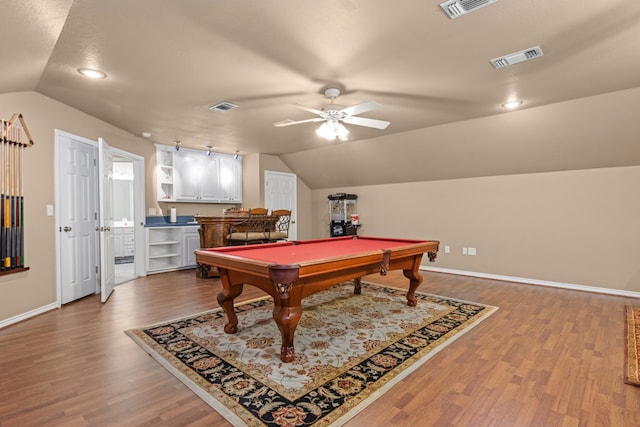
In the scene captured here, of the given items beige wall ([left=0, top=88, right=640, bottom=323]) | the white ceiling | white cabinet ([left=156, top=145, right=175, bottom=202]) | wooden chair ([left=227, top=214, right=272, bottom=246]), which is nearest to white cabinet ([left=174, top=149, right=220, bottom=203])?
white cabinet ([left=156, top=145, right=175, bottom=202])

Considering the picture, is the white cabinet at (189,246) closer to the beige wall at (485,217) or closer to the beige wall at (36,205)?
the beige wall at (485,217)

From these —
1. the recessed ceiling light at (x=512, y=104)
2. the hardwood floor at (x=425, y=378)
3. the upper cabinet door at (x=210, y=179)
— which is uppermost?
the recessed ceiling light at (x=512, y=104)

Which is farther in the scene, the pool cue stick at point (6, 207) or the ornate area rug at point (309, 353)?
the pool cue stick at point (6, 207)

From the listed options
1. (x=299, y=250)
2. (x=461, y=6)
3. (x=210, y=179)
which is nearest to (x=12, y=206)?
(x=299, y=250)

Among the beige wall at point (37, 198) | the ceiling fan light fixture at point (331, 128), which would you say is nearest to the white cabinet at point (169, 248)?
the beige wall at point (37, 198)

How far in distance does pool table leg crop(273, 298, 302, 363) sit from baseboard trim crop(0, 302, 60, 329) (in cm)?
278

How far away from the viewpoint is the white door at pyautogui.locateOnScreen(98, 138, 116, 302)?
395cm

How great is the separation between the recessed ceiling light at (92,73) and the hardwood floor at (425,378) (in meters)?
2.38

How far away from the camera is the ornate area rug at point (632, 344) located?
2154 mm

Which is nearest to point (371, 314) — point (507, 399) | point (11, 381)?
point (507, 399)

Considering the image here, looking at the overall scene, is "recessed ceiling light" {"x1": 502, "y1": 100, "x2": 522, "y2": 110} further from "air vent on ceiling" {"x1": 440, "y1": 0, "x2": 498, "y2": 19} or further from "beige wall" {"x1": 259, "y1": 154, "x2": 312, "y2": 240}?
"beige wall" {"x1": 259, "y1": 154, "x2": 312, "y2": 240}

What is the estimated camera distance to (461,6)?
6.71 ft

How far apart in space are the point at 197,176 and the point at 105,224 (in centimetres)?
264

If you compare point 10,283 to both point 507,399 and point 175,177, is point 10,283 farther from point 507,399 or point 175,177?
point 507,399
